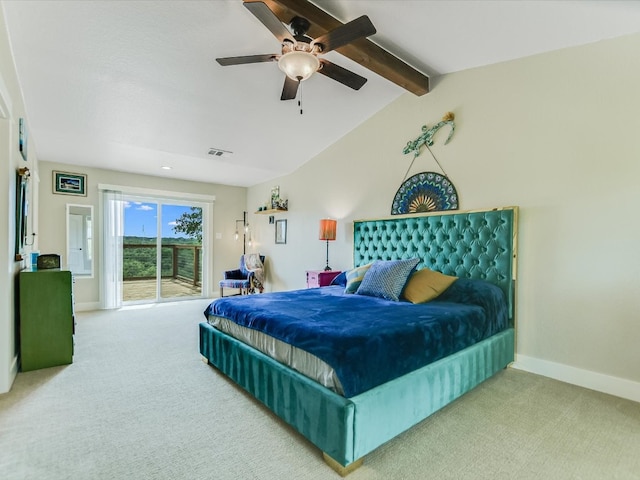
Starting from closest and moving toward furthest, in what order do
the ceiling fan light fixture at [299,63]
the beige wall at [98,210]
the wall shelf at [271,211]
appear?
the ceiling fan light fixture at [299,63] → the beige wall at [98,210] → the wall shelf at [271,211]

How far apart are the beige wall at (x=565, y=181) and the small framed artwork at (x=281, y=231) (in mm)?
2921

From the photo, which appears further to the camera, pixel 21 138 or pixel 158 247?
pixel 158 247

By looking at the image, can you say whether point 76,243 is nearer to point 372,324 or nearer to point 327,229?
point 327,229

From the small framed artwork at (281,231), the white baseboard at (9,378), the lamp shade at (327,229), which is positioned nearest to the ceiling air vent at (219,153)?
the small framed artwork at (281,231)

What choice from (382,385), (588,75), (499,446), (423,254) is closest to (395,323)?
(382,385)

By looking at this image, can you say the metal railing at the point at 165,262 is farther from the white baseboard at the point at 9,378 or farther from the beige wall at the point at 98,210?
the white baseboard at the point at 9,378

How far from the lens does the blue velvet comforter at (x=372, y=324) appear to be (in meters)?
1.69

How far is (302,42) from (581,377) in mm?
3383

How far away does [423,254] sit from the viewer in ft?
11.8

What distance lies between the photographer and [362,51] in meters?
2.76

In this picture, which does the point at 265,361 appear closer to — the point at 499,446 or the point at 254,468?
the point at 254,468

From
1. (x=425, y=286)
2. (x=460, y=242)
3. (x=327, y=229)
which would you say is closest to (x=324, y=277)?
(x=327, y=229)

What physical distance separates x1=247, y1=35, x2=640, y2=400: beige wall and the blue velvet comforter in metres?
0.47

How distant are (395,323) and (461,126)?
241 cm
